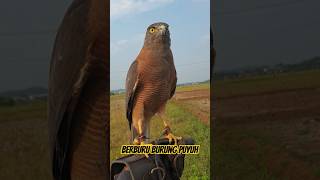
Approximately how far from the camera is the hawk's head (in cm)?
210

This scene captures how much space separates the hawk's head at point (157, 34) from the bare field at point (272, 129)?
2.30 ft

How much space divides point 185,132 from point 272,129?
890 millimetres

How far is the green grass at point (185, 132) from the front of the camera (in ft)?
6.98

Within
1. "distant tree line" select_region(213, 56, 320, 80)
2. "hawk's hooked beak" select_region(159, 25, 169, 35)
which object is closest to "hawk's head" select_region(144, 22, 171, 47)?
"hawk's hooked beak" select_region(159, 25, 169, 35)

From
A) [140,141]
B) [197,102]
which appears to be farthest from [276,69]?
[140,141]

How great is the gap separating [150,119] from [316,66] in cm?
127

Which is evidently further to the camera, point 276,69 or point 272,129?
point 272,129

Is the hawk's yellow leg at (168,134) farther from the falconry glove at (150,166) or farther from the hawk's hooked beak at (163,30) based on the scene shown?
the hawk's hooked beak at (163,30)

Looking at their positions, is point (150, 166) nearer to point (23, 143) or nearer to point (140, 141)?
point (140, 141)

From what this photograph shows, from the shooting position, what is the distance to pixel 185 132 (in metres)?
2.22

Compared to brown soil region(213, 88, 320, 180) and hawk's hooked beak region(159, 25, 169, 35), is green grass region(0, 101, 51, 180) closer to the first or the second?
hawk's hooked beak region(159, 25, 169, 35)

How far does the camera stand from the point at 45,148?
8.25ft

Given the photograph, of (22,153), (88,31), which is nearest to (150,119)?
(88,31)

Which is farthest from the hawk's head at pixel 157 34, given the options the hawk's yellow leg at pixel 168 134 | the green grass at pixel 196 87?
the hawk's yellow leg at pixel 168 134
